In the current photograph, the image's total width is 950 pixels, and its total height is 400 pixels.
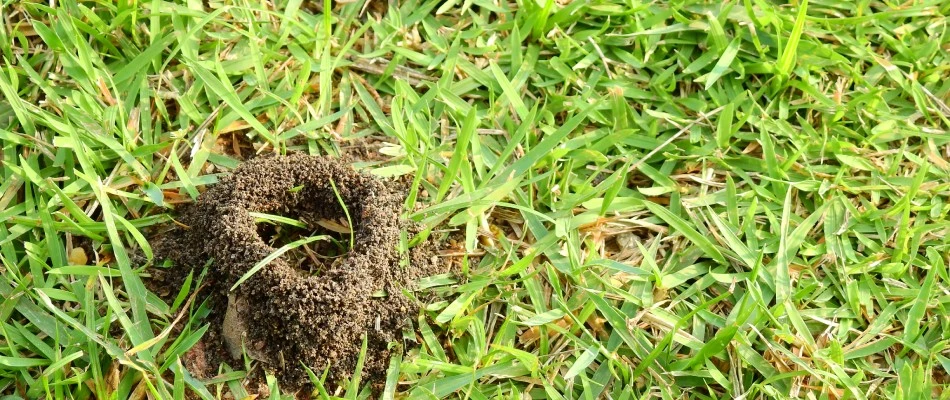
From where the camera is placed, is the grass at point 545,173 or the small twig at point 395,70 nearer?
the grass at point 545,173

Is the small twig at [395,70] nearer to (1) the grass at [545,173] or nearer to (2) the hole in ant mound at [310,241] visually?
(1) the grass at [545,173]

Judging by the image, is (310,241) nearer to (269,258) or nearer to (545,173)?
(269,258)

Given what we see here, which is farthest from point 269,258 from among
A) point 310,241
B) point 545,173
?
point 545,173

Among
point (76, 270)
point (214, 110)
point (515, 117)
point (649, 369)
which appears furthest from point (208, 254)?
point (649, 369)

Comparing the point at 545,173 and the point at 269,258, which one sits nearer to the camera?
the point at 269,258

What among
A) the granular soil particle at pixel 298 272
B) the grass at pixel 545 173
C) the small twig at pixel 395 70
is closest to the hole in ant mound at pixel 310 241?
the granular soil particle at pixel 298 272

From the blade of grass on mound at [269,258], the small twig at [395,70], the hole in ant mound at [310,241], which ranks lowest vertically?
the hole in ant mound at [310,241]
